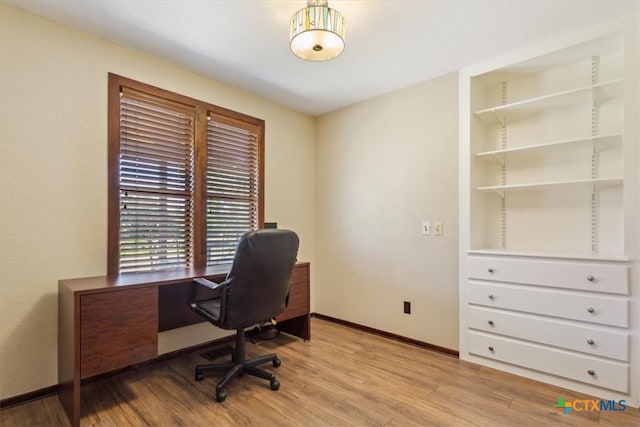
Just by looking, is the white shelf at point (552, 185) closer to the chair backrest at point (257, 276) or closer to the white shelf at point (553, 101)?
the white shelf at point (553, 101)

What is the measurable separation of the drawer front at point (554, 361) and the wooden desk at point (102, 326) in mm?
2243

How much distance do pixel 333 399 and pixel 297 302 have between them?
1.00 meters

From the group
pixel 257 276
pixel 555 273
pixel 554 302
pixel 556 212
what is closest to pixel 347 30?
pixel 257 276

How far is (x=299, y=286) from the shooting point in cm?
288

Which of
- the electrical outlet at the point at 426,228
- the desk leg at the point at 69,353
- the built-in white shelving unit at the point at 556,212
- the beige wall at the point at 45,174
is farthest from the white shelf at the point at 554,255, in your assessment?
the beige wall at the point at 45,174

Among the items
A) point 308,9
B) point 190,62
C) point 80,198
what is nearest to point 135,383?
point 80,198

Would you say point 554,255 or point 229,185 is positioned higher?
point 229,185

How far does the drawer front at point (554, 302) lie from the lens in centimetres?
193

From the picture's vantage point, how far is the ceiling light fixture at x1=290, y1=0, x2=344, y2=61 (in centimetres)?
162

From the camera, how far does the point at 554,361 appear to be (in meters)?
2.11

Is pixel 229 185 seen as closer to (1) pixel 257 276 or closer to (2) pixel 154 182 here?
(2) pixel 154 182

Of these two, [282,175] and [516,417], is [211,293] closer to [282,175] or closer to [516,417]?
[282,175]

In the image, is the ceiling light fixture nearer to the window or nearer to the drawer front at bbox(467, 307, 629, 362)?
the window

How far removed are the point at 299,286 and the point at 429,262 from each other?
3.93 feet
